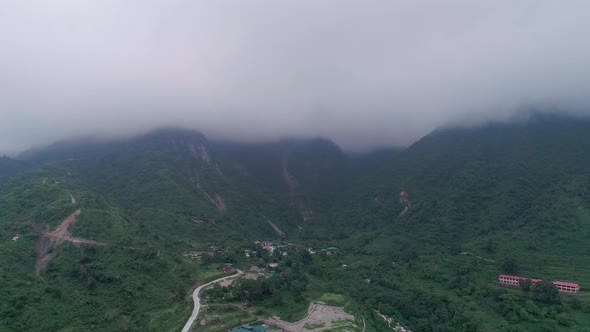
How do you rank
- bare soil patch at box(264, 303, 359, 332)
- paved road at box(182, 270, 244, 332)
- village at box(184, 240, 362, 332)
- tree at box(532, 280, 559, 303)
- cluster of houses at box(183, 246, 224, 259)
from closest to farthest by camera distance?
paved road at box(182, 270, 244, 332)
village at box(184, 240, 362, 332)
bare soil patch at box(264, 303, 359, 332)
tree at box(532, 280, 559, 303)
cluster of houses at box(183, 246, 224, 259)

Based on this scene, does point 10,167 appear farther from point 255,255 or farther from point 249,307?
point 249,307

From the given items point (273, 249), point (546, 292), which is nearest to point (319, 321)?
point (546, 292)

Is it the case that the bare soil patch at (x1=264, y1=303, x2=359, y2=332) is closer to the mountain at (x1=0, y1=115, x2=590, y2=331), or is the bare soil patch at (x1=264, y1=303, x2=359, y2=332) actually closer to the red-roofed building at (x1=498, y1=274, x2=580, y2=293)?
the mountain at (x1=0, y1=115, x2=590, y2=331)

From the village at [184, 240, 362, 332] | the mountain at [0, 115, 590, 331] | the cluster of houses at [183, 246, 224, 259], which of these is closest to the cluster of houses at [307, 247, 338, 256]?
the mountain at [0, 115, 590, 331]

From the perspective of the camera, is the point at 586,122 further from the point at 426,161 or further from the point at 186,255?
the point at 186,255

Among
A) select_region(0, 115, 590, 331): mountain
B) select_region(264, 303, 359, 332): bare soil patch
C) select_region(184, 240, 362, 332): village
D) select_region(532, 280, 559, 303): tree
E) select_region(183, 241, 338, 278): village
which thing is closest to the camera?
select_region(184, 240, 362, 332): village

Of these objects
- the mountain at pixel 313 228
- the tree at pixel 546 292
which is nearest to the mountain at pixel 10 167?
the mountain at pixel 313 228

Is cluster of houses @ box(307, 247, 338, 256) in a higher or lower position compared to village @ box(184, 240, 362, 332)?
lower
